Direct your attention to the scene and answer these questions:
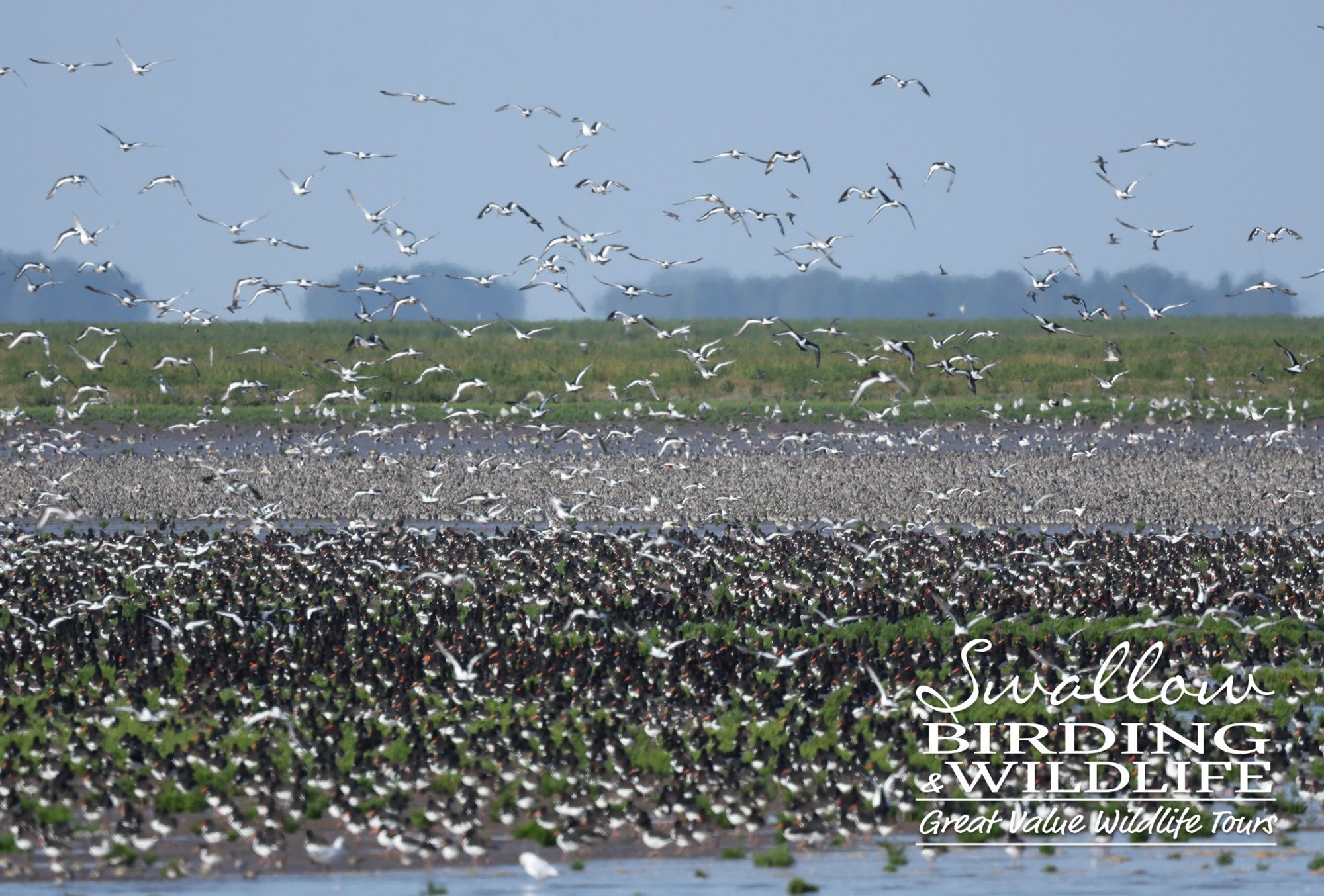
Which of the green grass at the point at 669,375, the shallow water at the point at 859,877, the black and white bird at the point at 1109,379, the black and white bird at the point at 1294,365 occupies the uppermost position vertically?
the black and white bird at the point at 1294,365

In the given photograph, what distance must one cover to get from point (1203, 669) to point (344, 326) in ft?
361

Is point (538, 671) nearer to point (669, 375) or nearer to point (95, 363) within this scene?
point (95, 363)

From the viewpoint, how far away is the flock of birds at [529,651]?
17.7 meters

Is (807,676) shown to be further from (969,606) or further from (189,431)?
(189,431)

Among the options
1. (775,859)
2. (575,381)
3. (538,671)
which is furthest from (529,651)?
(575,381)

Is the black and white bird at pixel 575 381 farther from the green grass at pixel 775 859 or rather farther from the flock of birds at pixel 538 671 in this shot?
the green grass at pixel 775 859

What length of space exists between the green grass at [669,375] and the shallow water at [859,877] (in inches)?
2168

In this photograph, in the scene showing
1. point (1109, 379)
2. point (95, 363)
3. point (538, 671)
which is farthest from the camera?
point (1109, 379)

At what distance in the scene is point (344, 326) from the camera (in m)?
131

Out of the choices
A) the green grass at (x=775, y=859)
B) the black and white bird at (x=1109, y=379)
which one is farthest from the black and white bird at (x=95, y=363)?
the black and white bird at (x=1109, y=379)

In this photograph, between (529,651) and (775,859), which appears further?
(529,651)

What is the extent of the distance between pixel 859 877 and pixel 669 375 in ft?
237

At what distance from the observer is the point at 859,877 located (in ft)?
53.2

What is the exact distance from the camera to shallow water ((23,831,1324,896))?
15750 mm
